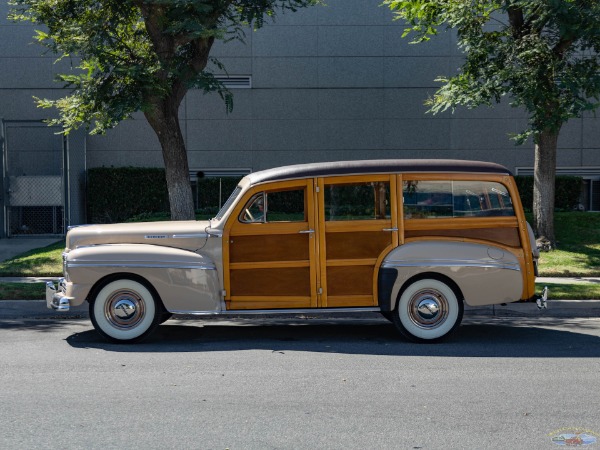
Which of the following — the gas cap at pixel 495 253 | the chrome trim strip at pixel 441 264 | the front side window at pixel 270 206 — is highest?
the front side window at pixel 270 206

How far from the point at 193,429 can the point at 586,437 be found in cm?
278

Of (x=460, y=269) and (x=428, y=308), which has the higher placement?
(x=460, y=269)

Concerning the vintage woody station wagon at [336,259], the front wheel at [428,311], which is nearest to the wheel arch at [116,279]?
the vintage woody station wagon at [336,259]

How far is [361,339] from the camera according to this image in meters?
9.41

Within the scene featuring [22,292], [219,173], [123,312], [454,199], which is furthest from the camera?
[219,173]

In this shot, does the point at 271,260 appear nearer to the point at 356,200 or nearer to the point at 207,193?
the point at 356,200

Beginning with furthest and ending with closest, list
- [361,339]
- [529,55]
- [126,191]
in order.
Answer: [126,191] < [529,55] < [361,339]

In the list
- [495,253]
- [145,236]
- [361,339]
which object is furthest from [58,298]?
[495,253]

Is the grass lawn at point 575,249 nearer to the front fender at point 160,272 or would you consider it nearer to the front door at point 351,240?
the front door at point 351,240

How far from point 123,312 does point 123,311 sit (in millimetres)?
13

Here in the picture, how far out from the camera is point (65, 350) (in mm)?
8703

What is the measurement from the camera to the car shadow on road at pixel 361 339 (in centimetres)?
872

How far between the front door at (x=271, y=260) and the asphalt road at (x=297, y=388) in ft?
1.76

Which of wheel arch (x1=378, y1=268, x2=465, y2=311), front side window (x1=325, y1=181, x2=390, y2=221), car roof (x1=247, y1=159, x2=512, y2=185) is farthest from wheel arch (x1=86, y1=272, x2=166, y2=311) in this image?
wheel arch (x1=378, y1=268, x2=465, y2=311)
